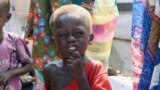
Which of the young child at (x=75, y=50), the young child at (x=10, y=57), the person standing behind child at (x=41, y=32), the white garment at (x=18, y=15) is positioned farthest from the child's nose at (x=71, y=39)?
the white garment at (x=18, y=15)

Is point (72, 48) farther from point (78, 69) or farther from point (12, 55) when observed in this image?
point (12, 55)

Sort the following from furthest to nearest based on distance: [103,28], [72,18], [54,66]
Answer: [103,28] → [54,66] → [72,18]

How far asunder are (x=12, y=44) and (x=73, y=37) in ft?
2.63

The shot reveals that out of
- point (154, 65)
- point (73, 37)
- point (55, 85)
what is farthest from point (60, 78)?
point (154, 65)

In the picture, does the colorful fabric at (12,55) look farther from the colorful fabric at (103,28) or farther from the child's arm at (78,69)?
the child's arm at (78,69)

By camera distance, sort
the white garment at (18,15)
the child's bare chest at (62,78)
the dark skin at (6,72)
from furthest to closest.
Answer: the white garment at (18,15) → the dark skin at (6,72) → the child's bare chest at (62,78)

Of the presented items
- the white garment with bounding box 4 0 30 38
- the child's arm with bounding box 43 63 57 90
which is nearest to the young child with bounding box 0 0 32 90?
the child's arm with bounding box 43 63 57 90

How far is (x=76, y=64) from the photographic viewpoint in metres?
1.18

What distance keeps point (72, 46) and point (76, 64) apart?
99 mm

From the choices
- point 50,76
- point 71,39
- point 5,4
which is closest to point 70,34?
point 71,39

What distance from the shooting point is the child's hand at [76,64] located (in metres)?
1.17

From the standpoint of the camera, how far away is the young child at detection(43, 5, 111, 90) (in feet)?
3.98

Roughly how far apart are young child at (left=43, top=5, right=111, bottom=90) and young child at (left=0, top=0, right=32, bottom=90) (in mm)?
583

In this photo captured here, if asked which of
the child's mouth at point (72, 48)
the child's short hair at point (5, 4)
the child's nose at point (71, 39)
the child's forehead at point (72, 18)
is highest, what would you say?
the child's short hair at point (5, 4)
